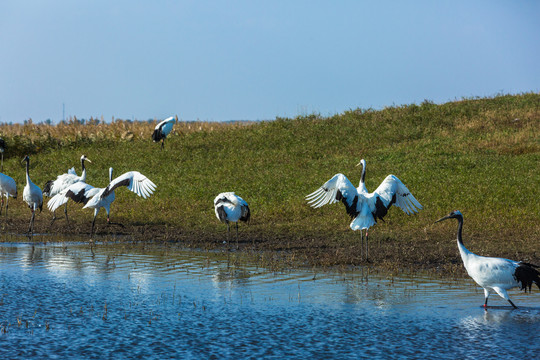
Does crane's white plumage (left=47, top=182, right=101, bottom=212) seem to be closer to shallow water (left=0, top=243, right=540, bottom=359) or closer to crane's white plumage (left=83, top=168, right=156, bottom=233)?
crane's white plumage (left=83, top=168, right=156, bottom=233)

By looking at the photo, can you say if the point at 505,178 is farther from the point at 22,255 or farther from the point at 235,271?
the point at 22,255

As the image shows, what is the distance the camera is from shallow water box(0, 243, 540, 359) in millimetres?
7574

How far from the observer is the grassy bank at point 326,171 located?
1529 cm

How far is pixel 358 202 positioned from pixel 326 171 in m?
10.7

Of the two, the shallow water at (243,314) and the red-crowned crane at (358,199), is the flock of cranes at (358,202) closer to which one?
the red-crowned crane at (358,199)

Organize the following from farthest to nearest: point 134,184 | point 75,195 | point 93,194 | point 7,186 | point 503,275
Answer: point 7,186
point 75,195
point 93,194
point 134,184
point 503,275

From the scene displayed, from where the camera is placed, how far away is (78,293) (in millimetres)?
10289

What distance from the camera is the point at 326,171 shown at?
23859mm

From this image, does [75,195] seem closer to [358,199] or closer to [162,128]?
[358,199]

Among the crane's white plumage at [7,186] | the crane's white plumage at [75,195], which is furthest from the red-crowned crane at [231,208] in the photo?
the crane's white plumage at [7,186]

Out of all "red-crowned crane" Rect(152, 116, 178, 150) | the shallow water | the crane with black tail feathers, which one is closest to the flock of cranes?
the crane with black tail feathers

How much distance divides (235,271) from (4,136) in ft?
84.5

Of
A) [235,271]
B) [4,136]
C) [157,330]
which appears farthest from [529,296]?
[4,136]

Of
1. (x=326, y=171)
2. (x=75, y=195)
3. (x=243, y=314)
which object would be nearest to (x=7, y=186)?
(x=75, y=195)
